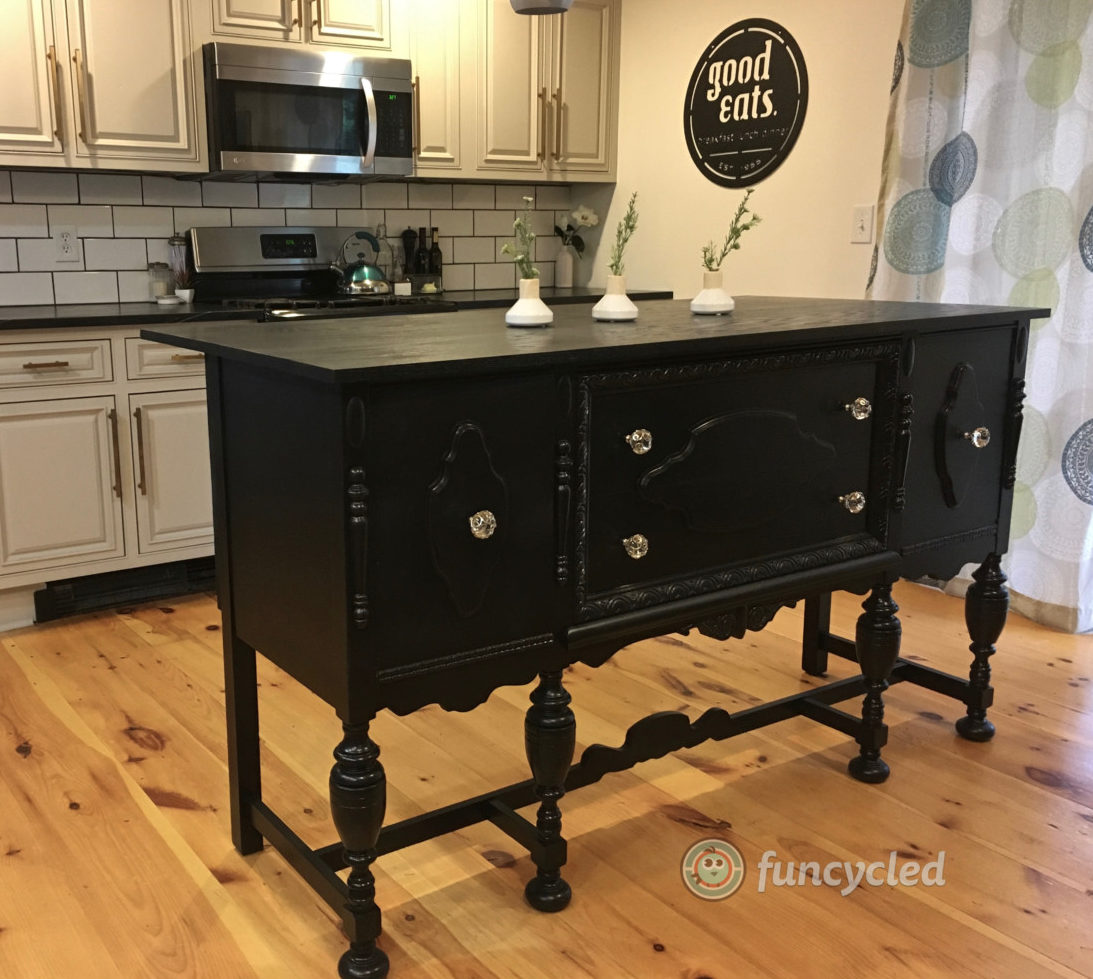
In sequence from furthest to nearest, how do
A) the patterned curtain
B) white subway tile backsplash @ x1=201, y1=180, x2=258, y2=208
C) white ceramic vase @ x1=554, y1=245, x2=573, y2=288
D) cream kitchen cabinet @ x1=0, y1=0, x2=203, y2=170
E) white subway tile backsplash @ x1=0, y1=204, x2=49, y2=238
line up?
white ceramic vase @ x1=554, y1=245, x2=573, y2=288 < white subway tile backsplash @ x1=201, y1=180, x2=258, y2=208 < white subway tile backsplash @ x1=0, y1=204, x2=49, y2=238 < cream kitchen cabinet @ x1=0, y1=0, x2=203, y2=170 < the patterned curtain

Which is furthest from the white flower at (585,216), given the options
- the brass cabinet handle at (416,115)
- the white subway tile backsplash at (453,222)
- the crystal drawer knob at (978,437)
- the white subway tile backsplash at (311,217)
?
the crystal drawer knob at (978,437)

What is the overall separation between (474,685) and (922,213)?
241 centimetres

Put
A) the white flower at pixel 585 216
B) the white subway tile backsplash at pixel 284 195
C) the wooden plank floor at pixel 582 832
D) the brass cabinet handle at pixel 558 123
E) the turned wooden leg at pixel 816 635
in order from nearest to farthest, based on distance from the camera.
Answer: the wooden plank floor at pixel 582 832
the turned wooden leg at pixel 816 635
the white subway tile backsplash at pixel 284 195
the brass cabinet handle at pixel 558 123
the white flower at pixel 585 216

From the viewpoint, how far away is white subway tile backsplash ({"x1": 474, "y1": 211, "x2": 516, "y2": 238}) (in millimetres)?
4684

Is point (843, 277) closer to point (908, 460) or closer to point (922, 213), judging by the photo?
point (922, 213)

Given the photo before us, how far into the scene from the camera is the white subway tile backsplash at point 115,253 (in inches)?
149

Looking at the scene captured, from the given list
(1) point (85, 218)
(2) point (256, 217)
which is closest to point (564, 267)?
(2) point (256, 217)

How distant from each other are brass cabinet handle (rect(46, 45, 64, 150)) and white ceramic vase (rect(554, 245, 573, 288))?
83.9 inches

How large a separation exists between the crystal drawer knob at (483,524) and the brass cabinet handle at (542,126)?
10.4 ft

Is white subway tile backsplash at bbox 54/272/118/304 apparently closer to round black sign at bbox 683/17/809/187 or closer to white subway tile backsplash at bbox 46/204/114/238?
white subway tile backsplash at bbox 46/204/114/238

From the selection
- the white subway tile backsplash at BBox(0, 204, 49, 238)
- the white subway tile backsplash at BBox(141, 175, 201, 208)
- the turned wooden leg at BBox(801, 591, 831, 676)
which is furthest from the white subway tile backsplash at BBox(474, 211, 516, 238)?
the turned wooden leg at BBox(801, 591, 831, 676)

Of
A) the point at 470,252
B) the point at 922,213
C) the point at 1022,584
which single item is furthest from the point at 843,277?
the point at 470,252

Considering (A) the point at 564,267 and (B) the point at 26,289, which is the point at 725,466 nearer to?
(B) the point at 26,289

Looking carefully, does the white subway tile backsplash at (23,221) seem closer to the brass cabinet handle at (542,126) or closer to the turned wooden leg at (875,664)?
the brass cabinet handle at (542,126)
